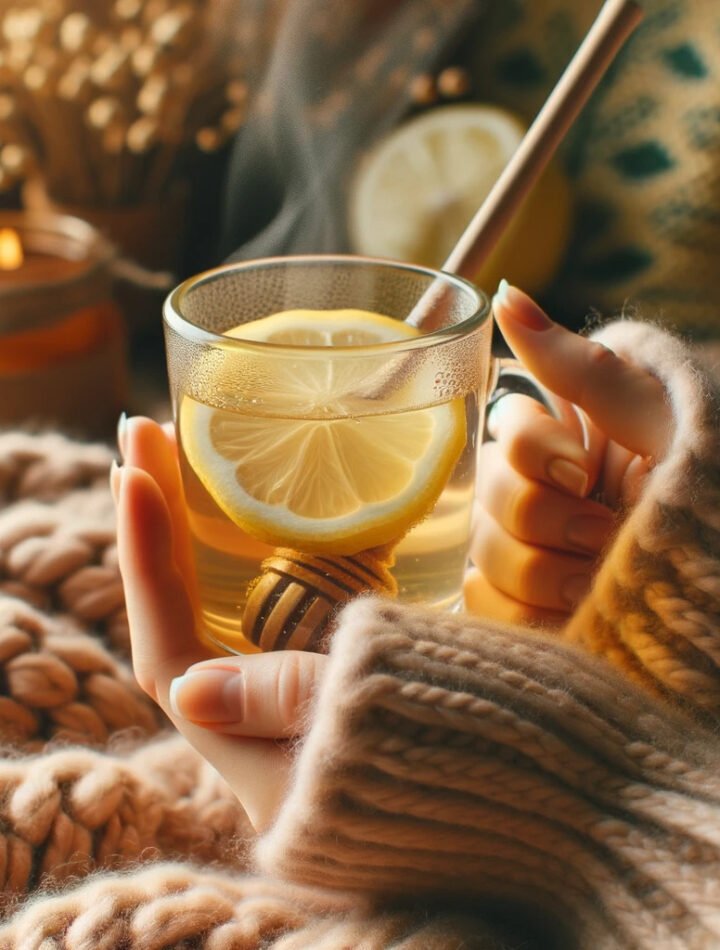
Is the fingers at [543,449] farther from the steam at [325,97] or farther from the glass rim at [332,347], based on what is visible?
the steam at [325,97]

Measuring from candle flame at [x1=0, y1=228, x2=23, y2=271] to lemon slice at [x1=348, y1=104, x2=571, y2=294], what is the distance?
1.50 feet

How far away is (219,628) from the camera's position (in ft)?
1.99

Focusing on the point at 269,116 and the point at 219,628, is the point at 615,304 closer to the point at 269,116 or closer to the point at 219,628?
the point at 269,116

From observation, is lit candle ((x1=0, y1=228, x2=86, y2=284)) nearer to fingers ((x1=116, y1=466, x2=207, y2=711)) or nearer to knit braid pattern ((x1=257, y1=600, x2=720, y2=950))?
fingers ((x1=116, y1=466, x2=207, y2=711))

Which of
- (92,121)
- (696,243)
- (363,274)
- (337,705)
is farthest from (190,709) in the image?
(92,121)

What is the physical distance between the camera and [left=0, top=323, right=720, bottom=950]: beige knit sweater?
17.4 inches

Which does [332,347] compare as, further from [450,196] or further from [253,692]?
[450,196]

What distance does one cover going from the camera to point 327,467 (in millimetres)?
539

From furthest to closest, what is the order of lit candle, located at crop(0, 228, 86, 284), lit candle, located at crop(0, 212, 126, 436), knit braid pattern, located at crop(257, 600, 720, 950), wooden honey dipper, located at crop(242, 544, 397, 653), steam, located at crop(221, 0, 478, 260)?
steam, located at crop(221, 0, 478, 260) → lit candle, located at crop(0, 228, 86, 284) → lit candle, located at crop(0, 212, 126, 436) → wooden honey dipper, located at crop(242, 544, 397, 653) → knit braid pattern, located at crop(257, 600, 720, 950)

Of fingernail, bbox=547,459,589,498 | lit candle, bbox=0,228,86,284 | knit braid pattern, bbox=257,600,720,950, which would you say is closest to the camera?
knit braid pattern, bbox=257,600,720,950

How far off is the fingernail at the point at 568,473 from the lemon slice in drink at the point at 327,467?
0.11 metres

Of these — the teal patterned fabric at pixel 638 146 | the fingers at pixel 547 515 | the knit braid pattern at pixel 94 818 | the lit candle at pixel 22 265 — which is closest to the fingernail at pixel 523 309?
the fingers at pixel 547 515

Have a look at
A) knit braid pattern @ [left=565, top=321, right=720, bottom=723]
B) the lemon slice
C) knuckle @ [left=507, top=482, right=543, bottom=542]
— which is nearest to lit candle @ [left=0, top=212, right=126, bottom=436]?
the lemon slice

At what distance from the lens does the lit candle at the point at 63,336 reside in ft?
3.54
